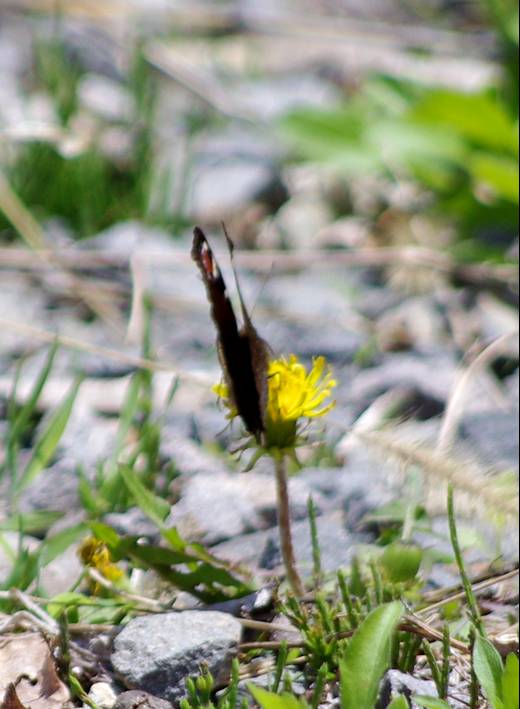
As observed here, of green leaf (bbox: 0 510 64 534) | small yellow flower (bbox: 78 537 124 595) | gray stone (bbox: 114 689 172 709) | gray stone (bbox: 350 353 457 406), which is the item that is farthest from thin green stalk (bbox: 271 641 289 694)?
gray stone (bbox: 350 353 457 406)

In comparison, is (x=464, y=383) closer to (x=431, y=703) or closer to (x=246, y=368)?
(x=246, y=368)

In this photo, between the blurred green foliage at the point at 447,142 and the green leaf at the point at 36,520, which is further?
the blurred green foliage at the point at 447,142

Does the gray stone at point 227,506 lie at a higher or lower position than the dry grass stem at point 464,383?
lower

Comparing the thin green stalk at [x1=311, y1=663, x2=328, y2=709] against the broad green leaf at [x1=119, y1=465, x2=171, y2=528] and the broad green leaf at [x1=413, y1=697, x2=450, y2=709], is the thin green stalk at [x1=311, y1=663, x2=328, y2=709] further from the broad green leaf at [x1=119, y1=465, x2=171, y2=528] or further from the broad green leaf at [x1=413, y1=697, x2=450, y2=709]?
the broad green leaf at [x1=119, y1=465, x2=171, y2=528]

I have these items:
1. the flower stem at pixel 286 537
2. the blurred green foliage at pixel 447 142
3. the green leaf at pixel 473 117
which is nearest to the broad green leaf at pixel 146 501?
the flower stem at pixel 286 537

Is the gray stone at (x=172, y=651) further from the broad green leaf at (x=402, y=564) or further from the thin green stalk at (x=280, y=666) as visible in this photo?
the broad green leaf at (x=402, y=564)

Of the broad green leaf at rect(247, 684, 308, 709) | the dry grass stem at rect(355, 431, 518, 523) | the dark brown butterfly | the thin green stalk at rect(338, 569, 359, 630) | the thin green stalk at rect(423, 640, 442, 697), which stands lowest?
the thin green stalk at rect(423, 640, 442, 697)
